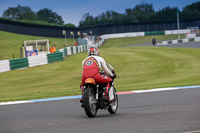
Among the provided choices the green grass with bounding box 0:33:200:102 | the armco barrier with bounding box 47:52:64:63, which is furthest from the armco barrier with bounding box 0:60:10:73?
the armco barrier with bounding box 47:52:64:63

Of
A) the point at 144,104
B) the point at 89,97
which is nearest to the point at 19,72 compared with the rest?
the point at 144,104

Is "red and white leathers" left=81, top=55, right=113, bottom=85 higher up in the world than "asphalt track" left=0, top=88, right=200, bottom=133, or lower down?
higher up

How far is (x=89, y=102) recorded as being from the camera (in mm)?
7832

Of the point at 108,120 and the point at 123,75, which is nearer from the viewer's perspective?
the point at 108,120

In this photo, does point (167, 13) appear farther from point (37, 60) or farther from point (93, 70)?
point (93, 70)

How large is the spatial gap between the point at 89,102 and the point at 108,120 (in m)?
0.54

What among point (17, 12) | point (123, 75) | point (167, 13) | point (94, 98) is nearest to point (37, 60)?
point (123, 75)

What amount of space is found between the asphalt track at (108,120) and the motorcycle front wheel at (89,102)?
0.52 ft

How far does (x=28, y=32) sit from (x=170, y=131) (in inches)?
2690

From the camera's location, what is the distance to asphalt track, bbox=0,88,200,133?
6.58 metres

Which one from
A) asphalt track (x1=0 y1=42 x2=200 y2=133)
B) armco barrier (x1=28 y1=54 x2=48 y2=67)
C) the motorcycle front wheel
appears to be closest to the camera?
asphalt track (x1=0 y1=42 x2=200 y2=133)

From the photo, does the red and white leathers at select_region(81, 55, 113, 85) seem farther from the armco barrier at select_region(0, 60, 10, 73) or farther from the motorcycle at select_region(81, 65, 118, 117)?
the armco barrier at select_region(0, 60, 10, 73)

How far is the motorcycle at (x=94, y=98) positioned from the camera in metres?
7.83

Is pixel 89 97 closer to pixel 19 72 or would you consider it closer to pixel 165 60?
pixel 19 72
